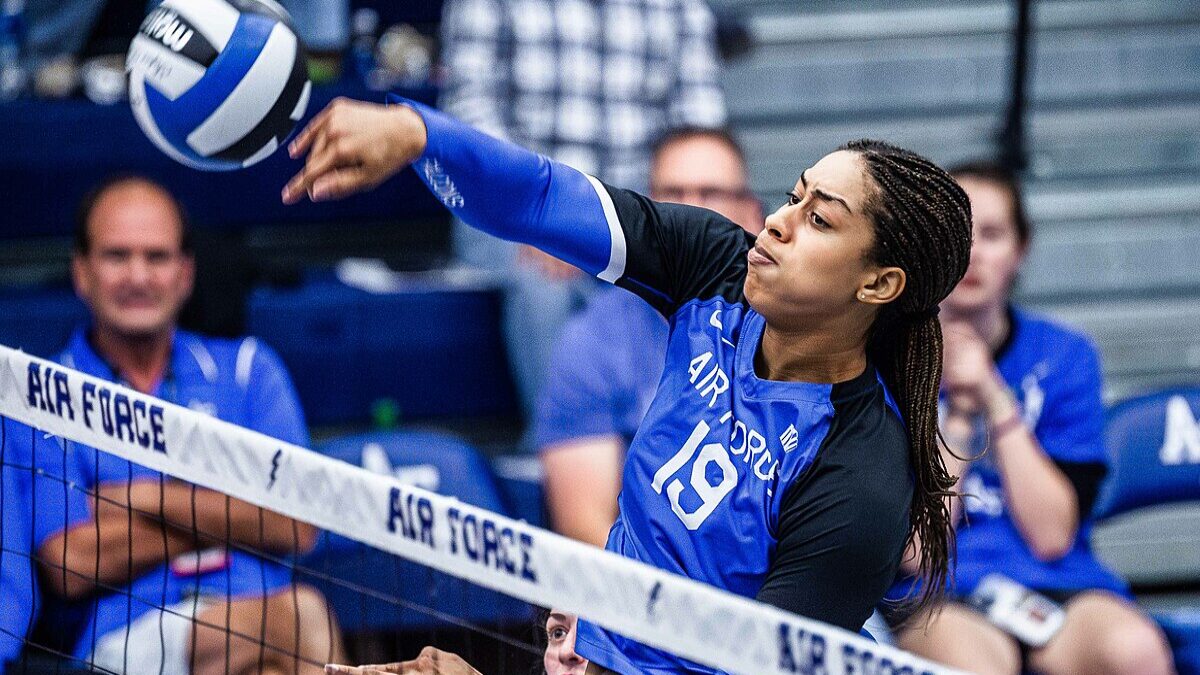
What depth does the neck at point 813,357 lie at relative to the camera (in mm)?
2205

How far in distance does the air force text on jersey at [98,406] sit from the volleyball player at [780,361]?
46 cm

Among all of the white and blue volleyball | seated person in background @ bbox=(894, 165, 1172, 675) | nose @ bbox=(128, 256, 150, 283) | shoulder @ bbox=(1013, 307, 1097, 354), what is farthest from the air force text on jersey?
shoulder @ bbox=(1013, 307, 1097, 354)

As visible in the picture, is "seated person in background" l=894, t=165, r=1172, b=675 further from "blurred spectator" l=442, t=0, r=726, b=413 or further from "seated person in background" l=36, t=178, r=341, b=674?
"seated person in background" l=36, t=178, r=341, b=674

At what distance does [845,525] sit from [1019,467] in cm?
183

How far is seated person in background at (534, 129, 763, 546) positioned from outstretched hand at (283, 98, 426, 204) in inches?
73.4

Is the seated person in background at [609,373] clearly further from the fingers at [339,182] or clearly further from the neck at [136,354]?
the fingers at [339,182]

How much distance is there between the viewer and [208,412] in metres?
3.74

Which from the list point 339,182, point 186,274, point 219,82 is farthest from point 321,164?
point 186,274

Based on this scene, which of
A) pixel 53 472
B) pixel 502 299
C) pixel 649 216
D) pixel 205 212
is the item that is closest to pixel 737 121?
pixel 502 299

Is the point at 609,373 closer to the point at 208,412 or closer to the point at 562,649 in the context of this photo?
the point at 208,412

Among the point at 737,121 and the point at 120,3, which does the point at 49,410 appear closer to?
the point at 120,3

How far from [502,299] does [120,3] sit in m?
1.76

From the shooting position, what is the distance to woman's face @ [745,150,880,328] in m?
2.12

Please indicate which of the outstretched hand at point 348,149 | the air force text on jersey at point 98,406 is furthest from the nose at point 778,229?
the air force text on jersey at point 98,406
